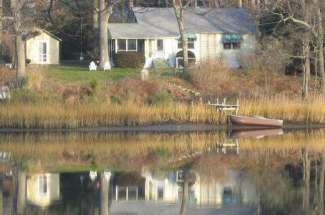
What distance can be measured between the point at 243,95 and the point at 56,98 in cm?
1058

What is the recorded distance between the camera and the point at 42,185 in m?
27.0

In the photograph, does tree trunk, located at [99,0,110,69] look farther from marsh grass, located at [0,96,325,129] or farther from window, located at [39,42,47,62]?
marsh grass, located at [0,96,325,129]

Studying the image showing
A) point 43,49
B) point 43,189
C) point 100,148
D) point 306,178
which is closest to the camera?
point 43,189

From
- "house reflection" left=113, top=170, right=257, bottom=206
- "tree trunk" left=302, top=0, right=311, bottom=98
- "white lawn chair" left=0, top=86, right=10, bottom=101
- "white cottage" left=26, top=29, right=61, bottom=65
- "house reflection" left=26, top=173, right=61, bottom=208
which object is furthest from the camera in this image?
"white cottage" left=26, top=29, right=61, bottom=65

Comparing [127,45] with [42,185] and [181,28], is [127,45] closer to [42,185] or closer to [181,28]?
[181,28]

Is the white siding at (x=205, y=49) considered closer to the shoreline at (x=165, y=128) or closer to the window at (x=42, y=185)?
the shoreline at (x=165, y=128)

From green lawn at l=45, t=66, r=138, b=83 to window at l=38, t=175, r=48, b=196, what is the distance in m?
25.1

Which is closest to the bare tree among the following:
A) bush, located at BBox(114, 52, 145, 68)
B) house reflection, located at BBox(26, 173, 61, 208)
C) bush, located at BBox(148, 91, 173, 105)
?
bush, located at BBox(114, 52, 145, 68)

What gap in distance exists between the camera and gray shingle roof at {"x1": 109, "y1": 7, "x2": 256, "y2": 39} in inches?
2697

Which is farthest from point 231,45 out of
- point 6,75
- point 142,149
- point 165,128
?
point 142,149

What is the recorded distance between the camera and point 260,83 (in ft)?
186

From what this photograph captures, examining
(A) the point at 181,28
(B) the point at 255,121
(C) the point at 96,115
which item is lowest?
(B) the point at 255,121

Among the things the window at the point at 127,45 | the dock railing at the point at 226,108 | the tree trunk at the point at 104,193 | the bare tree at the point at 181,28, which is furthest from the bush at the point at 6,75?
the tree trunk at the point at 104,193

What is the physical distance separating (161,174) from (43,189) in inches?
178
